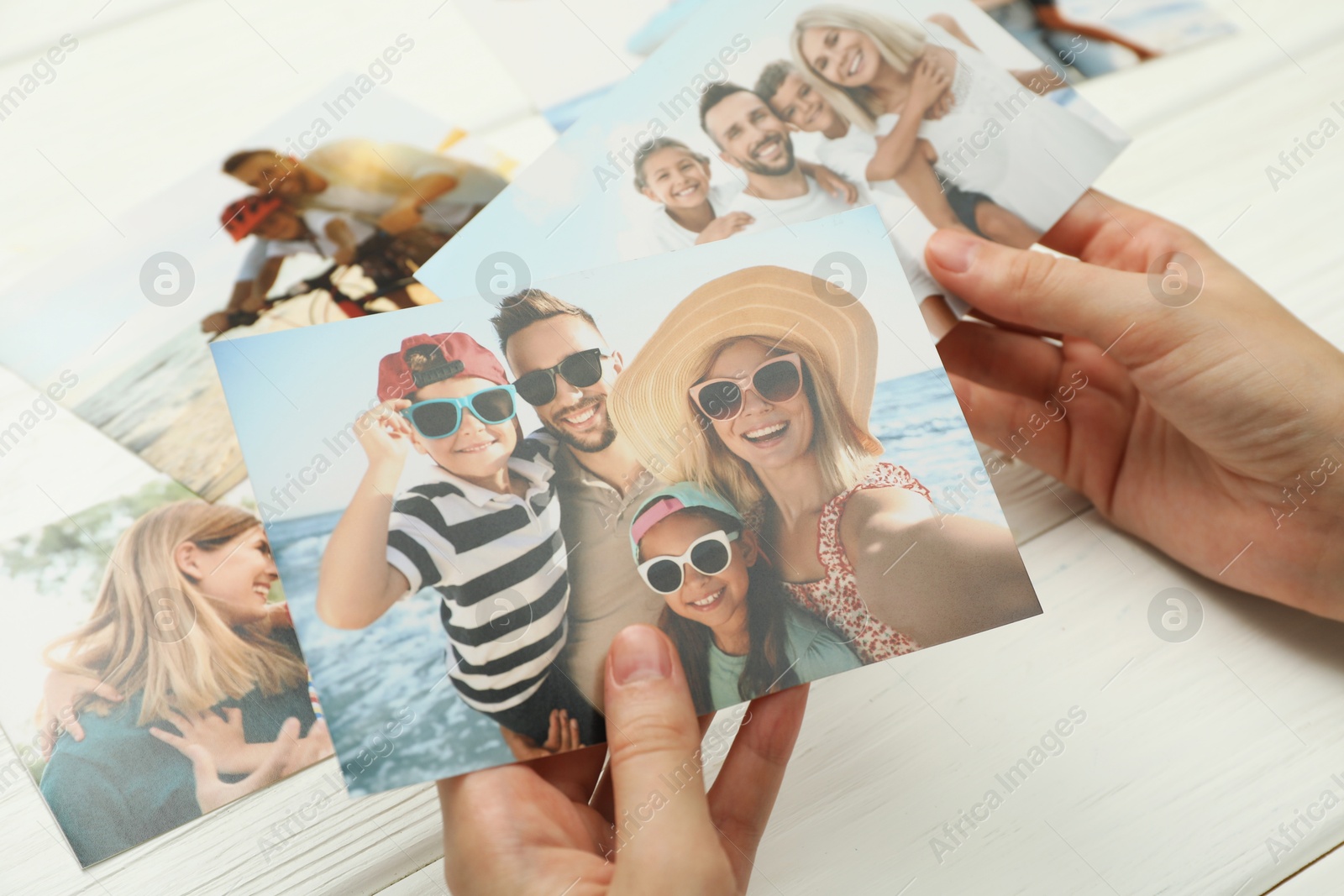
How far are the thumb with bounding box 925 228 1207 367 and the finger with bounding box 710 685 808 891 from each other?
334mm

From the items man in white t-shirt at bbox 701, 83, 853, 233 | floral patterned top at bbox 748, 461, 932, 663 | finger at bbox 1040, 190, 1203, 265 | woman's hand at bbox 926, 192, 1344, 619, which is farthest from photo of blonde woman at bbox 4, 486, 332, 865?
finger at bbox 1040, 190, 1203, 265

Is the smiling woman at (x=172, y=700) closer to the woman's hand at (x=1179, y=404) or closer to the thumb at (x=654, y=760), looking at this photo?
the thumb at (x=654, y=760)

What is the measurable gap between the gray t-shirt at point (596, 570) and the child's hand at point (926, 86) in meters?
0.43

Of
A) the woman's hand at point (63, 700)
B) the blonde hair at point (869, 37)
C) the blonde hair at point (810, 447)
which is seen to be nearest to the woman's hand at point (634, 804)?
the blonde hair at point (810, 447)

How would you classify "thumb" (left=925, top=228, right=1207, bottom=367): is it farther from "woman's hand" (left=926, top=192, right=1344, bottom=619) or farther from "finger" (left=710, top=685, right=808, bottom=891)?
"finger" (left=710, top=685, right=808, bottom=891)

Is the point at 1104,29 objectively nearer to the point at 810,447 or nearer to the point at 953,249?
the point at 953,249

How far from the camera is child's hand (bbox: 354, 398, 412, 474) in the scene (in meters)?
0.54

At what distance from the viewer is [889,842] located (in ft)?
1.97

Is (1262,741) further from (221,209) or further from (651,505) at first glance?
(221,209)

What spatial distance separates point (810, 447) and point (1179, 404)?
0.29 m

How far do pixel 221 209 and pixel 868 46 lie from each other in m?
0.58

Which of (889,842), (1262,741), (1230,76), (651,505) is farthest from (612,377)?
(1230,76)

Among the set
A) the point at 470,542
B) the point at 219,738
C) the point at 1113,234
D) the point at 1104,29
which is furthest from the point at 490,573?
the point at 1104,29

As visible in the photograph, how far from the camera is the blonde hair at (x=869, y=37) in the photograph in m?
0.76
